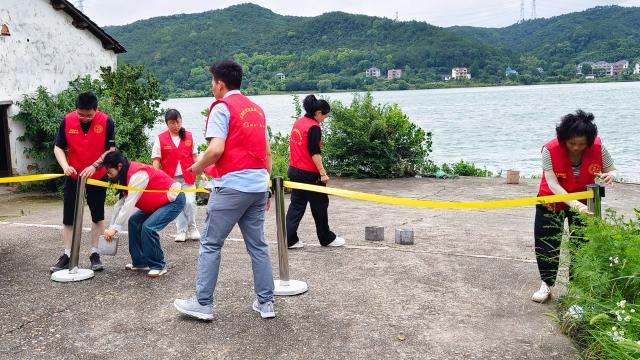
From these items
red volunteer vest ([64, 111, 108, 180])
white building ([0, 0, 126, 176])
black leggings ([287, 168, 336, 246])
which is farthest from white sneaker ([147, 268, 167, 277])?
white building ([0, 0, 126, 176])

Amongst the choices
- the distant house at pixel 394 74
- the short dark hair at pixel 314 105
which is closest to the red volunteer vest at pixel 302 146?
the short dark hair at pixel 314 105

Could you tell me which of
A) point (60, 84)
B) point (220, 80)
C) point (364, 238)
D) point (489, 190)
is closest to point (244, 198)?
point (220, 80)

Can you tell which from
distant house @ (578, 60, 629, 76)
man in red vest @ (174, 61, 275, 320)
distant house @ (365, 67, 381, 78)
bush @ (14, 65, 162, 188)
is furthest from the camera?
distant house @ (578, 60, 629, 76)

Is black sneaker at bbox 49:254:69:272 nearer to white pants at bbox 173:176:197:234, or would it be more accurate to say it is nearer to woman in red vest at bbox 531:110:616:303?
white pants at bbox 173:176:197:234

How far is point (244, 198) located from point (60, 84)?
11.8m

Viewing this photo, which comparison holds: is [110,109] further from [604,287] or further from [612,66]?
[612,66]

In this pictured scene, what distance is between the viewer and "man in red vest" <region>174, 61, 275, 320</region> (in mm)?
4523

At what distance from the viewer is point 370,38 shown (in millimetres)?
106438

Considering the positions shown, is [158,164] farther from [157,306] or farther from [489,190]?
[489,190]

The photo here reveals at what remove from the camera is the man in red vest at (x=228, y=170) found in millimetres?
4523

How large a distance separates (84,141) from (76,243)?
40.3 inches

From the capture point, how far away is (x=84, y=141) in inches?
235

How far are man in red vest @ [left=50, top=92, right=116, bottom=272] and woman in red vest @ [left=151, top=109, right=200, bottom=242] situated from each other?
1433 mm

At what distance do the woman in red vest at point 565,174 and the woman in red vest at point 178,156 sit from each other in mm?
4411
